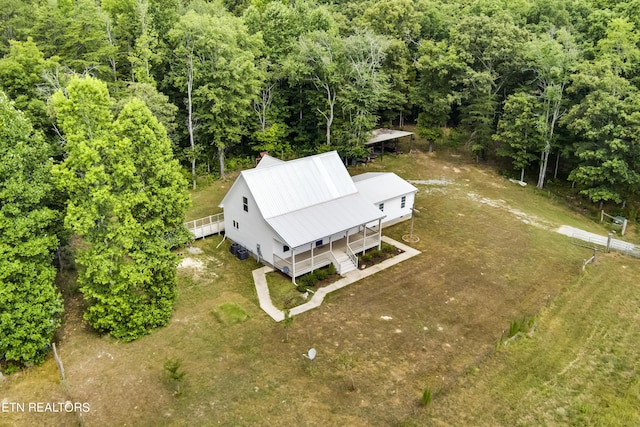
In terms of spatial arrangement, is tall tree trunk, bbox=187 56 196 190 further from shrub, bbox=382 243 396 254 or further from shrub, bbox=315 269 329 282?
shrub, bbox=382 243 396 254

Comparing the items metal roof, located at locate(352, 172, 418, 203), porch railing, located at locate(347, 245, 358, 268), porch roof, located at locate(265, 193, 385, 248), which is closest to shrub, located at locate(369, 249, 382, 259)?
porch railing, located at locate(347, 245, 358, 268)

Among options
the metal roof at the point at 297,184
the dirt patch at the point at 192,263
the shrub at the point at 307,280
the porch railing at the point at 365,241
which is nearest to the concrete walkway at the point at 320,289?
the shrub at the point at 307,280

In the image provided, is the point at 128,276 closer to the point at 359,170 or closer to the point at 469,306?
the point at 469,306

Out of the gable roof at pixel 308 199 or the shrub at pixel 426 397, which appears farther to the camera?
the gable roof at pixel 308 199

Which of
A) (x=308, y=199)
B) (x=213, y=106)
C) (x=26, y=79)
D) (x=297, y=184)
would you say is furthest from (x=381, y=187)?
(x=26, y=79)

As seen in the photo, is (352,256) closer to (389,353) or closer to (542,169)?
(389,353)

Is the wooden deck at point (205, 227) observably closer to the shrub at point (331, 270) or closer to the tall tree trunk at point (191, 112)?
the tall tree trunk at point (191, 112)

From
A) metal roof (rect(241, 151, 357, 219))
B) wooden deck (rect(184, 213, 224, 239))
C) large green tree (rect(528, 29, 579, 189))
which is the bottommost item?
wooden deck (rect(184, 213, 224, 239))
